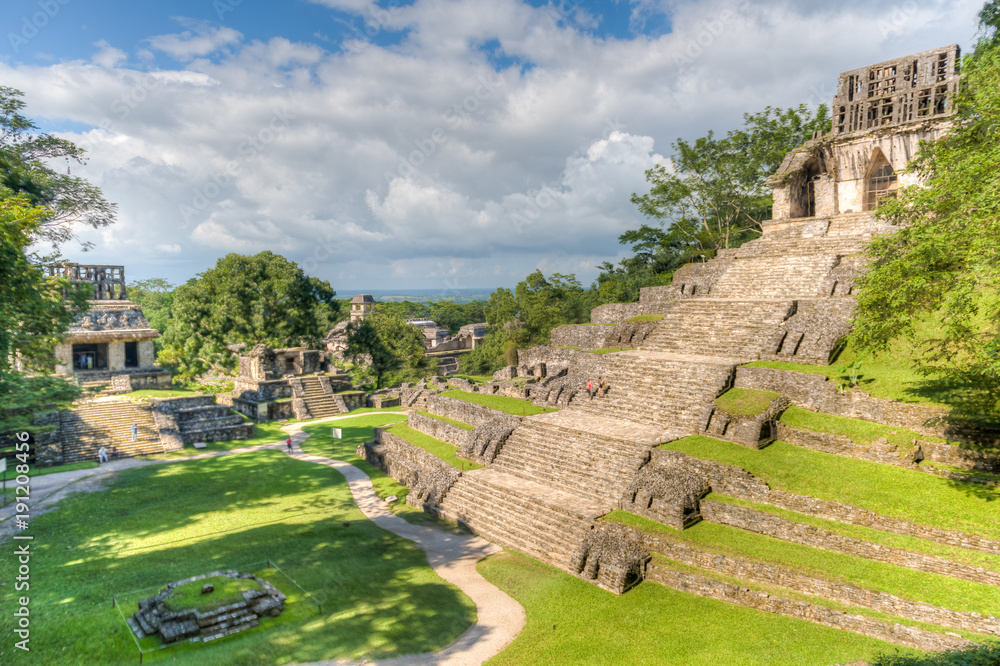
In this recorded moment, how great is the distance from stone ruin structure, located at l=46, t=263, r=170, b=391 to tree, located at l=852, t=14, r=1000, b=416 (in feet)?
122

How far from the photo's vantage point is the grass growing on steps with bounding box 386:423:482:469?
58.4ft

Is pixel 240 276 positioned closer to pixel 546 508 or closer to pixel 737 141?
pixel 546 508

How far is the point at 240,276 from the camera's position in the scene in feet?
118

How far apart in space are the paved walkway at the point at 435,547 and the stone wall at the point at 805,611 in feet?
10.8

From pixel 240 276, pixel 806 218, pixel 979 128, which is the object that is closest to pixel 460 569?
pixel 979 128

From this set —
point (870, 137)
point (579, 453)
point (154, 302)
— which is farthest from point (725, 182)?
point (154, 302)

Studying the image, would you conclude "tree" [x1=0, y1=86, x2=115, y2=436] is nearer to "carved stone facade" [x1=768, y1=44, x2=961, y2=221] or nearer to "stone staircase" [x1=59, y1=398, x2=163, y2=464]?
"stone staircase" [x1=59, y1=398, x2=163, y2=464]

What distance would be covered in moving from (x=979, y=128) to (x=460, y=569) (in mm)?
15158

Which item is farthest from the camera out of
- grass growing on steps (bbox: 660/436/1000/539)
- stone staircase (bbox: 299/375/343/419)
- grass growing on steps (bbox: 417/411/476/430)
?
stone staircase (bbox: 299/375/343/419)

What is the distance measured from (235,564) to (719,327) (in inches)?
689

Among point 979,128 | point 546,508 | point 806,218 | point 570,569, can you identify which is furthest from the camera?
point 806,218

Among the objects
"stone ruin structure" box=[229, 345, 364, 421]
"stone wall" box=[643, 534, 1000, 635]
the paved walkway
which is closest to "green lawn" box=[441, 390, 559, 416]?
the paved walkway

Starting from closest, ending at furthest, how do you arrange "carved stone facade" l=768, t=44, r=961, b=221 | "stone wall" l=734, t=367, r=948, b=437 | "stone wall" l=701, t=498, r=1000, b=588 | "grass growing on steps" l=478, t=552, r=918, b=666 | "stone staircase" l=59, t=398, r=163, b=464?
"grass growing on steps" l=478, t=552, r=918, b=666, "stone wall" l=701, t=498, r=1000, b=588, "stone wall" l=734, t=367, r=948, b=437, "carved stone facade" l=768, t=44, r=961, b=221, "stone staircase" l=59, t=398, r=163, b=464

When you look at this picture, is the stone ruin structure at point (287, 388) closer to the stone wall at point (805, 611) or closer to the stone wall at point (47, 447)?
the stone wall at point (47, 447)
